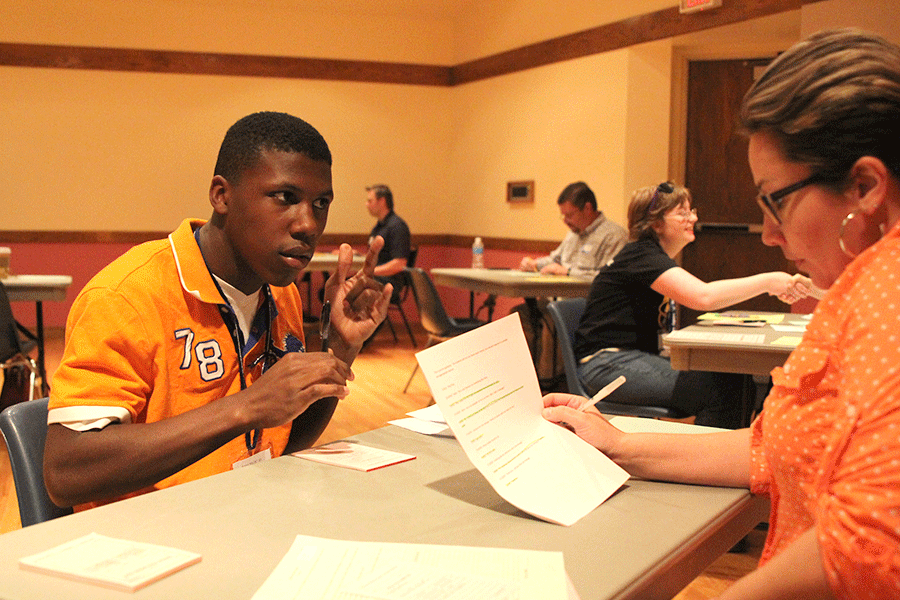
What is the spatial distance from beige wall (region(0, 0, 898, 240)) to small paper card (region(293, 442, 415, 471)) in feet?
17.9

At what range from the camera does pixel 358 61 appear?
8.35 metres

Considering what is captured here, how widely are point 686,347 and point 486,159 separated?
225 inches

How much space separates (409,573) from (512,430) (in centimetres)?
35

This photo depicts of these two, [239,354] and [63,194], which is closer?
[239,354]

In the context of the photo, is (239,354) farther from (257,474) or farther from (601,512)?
(601,512)

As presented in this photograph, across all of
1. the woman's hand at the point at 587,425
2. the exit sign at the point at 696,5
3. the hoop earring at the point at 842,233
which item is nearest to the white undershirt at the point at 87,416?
the woman's hand at the point at 587,425

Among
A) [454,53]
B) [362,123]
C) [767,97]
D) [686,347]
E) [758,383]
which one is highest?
[454,53]

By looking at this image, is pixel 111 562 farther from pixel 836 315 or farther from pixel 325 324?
pixel 836 315

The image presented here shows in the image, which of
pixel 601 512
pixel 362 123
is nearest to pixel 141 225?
pixel 362 123

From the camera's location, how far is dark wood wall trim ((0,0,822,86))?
6168 millimetres

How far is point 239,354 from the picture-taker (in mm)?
1476

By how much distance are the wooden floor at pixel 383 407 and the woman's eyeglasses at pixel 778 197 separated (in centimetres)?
171

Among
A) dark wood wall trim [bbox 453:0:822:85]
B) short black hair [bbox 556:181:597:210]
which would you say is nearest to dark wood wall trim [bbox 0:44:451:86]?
dark wood wall trim [bbox 453:0:822:85]

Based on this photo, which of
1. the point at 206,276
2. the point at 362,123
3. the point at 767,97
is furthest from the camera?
the point at 362,123
